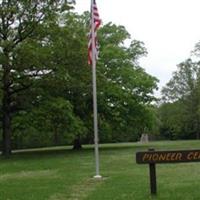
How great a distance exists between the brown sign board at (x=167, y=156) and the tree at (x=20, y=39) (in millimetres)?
21758

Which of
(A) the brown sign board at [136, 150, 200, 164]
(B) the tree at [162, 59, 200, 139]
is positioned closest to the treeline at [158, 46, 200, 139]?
(B) the tree at [162, 59, 200, 139]

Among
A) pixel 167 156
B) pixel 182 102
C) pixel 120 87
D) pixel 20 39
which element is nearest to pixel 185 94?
pixel 182 102

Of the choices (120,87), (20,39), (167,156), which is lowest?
(167,156)

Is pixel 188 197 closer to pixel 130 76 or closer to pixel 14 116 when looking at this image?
pixel 14 116

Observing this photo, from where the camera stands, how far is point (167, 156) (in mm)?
12977

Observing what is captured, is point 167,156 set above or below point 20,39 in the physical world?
below

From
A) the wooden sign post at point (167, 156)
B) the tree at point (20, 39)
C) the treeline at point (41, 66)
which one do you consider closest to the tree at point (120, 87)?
the treeline at point (41, 66)

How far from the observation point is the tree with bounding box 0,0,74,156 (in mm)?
34469

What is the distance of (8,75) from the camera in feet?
115

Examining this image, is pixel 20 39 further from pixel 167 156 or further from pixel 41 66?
pixel 167 156

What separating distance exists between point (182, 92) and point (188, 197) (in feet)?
242

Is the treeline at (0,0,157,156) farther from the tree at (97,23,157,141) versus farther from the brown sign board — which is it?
the brown sign board

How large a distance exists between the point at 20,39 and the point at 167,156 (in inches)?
952

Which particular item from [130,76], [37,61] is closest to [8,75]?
[37,61]
